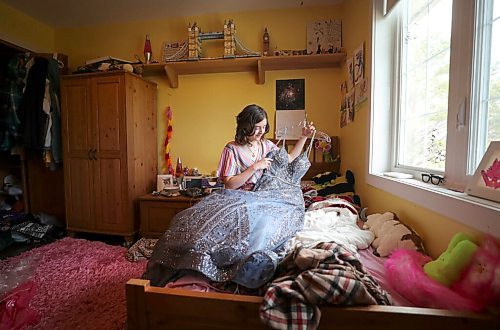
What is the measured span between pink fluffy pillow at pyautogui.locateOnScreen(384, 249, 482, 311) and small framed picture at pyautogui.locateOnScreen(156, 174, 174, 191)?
2.18 meters

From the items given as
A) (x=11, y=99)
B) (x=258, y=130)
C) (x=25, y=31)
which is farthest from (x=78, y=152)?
(x=258, y=130)

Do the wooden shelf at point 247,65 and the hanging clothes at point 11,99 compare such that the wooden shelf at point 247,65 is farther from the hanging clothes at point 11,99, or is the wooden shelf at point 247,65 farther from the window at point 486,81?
the window at point 486,81

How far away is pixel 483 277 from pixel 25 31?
13.1 feet

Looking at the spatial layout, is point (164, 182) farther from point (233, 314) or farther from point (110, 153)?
point (233, 314)

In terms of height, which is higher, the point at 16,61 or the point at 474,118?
the point at 16,61

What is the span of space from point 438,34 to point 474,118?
498 mm

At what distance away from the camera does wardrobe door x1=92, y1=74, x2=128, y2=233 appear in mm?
2346

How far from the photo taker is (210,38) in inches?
99.0

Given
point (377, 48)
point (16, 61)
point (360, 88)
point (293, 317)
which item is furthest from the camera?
point (16, 61)

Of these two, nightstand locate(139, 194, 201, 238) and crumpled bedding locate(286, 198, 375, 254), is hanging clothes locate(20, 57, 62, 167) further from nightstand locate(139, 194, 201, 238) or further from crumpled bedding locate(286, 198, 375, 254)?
crumpled bedding locate(286, 198, 375, 254)

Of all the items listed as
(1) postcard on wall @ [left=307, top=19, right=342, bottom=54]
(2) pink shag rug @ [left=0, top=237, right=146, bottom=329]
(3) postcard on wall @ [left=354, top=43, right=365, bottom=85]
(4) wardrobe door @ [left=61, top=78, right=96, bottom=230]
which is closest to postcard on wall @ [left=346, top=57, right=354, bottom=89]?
(3) postcard on wall @ [left=354, top=43, right=365, bottom=85]

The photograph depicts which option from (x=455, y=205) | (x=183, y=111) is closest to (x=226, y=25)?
(x=183, y=111)

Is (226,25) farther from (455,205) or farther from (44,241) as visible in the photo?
(44,241)

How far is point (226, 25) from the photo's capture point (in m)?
2.42
